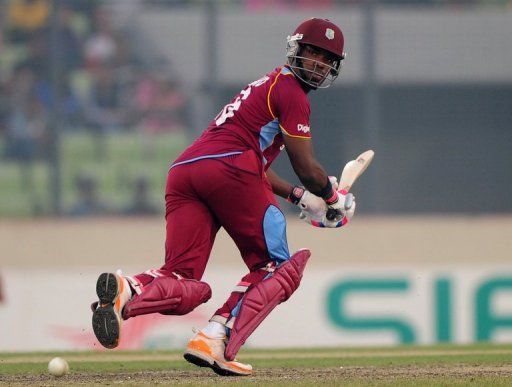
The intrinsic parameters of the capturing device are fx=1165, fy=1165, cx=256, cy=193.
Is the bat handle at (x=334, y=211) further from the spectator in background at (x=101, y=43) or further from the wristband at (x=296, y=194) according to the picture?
the spectator in background at (x=101, y=43)

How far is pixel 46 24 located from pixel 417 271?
4.74 meters

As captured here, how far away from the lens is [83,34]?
12.6 metres

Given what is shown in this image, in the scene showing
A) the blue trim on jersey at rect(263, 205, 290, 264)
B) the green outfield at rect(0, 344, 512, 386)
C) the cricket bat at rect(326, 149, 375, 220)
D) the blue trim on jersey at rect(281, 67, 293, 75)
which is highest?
the blue trim on jersey at rect(281, 67, 293, 75)

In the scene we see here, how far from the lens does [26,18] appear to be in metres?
12.7

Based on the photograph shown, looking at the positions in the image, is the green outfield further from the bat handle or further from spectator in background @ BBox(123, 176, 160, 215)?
spectator in background @ BBox(123, 176, 160, 215)

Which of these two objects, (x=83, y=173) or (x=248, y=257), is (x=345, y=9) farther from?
(x=248, y=257)

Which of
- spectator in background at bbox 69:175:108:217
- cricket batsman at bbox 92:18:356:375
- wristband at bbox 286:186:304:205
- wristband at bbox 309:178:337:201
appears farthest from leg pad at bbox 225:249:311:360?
spectator in background at bbox 69:175:108:217

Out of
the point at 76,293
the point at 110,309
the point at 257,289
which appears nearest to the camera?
the point at 110,309

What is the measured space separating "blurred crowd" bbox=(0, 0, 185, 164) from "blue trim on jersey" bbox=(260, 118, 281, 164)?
6.77 m

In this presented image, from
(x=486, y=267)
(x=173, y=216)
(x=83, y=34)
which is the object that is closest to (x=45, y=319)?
(x=83, y=34)

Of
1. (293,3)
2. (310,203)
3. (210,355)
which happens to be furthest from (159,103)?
(210,355)

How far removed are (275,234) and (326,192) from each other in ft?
1.17

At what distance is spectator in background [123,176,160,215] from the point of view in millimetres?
12219

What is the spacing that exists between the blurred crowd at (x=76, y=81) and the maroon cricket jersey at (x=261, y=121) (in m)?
6.69
